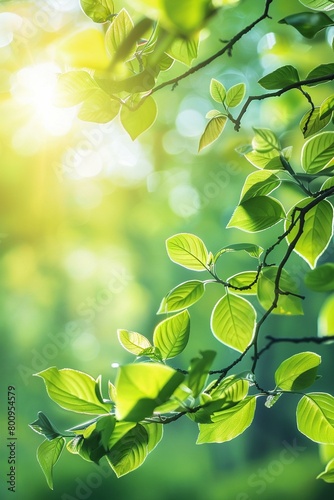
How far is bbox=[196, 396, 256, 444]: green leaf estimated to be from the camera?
1.49 ft

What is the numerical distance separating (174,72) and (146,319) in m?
1.73

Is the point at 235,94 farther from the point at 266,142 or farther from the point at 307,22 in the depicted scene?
the point at 307,22

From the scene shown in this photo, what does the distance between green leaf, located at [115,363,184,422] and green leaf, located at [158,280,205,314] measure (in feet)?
0.75

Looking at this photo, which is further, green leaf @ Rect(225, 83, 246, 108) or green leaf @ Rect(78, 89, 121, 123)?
green leaf @ Rect(225, 83, 246, 108)

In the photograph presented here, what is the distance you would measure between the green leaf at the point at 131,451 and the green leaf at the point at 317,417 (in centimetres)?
16

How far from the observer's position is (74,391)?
39cm

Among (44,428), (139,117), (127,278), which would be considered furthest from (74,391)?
(127,278)

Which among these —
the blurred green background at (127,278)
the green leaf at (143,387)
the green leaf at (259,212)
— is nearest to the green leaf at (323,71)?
the green leaf at (259,212)

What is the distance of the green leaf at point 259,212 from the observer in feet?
1.64

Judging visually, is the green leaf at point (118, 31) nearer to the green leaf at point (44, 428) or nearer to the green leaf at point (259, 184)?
the green leaf at point (259, 184)

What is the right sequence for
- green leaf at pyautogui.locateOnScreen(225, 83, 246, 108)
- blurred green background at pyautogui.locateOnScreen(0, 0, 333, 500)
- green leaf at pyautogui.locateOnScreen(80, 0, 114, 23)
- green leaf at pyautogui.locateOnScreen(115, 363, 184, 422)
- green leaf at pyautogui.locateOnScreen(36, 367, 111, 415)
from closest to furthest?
green leaf at pyautogui.locateOnScreen(115, 363, 184, 422) → green leaf at pyautogui.locateOnScreen(36, 367, 111, 415) → green leaf at pyautogui.locateOnScreen(80, 0, 114, 23) → green leaf at pyautogui.locateOnScreen(225, 83, 246, 108) → blurred green background at pyautogui.locateOnScreen(0, 0, 333, 500)

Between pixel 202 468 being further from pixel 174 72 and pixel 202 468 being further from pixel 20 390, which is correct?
pixel 174 72

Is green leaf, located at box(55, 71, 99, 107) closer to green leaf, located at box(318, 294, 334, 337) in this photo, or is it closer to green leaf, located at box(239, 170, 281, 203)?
green leaf, located at box(239, 170, 281, 203)

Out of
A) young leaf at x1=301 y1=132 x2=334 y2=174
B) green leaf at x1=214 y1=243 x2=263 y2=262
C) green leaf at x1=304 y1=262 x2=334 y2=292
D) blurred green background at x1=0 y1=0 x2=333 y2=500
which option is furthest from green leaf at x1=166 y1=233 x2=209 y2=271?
blurred green background at x1=0 y1=0 x2=333 y2=500
